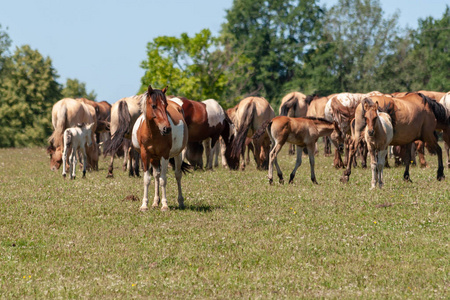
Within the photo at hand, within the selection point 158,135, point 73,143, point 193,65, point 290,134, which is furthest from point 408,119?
point 193,65

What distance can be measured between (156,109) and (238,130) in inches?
402

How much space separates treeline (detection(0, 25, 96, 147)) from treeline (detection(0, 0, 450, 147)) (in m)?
0.11

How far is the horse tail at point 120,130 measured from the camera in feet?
67.1

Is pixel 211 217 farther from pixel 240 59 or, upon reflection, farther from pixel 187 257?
pixel 240 59

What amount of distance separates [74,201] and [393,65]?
64032 mm

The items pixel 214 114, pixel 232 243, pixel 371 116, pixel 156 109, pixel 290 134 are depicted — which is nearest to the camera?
pixel 232 243

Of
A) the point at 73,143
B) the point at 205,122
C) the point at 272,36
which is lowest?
A: the point at 73,143

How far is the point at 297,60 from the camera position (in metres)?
75.2

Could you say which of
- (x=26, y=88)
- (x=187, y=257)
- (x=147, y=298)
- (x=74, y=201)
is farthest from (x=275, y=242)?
(x=26, y=88)

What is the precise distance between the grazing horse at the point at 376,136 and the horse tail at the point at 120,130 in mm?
7654

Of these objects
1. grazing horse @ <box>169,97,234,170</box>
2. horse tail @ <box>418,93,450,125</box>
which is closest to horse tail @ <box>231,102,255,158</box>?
grazing horse @ <box>169,97,234,170</box>

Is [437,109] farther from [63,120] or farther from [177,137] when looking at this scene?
[63,120]

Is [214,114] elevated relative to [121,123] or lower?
elevated

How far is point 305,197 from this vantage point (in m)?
15.8
